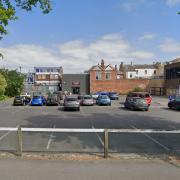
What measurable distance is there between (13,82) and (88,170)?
56.7 m

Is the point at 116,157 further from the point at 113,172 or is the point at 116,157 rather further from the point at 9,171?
the point at 9,171

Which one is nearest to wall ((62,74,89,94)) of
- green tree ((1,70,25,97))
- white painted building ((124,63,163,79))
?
green tree ((1,70,25,97))

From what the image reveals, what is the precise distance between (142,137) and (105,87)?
6320 centimetres

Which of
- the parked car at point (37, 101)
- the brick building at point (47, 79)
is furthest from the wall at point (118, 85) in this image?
the parked car at point (37, 101)

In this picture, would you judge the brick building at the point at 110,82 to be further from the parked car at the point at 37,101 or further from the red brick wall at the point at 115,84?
the parked car at the point at 37,101

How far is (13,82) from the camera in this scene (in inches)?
2394

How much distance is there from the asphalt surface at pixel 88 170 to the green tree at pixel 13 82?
181 feet

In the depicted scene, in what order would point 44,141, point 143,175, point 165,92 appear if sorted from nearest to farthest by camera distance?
point 143,175 → point 44,141 → point 165,92

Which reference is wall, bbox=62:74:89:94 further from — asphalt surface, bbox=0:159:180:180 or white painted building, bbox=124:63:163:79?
asphalt surface, bbox=0:159:180:180

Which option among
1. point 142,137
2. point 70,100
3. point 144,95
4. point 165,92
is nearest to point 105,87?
point 165,92

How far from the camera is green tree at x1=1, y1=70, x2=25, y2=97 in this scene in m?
60.9

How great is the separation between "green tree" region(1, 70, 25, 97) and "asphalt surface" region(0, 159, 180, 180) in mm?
55149

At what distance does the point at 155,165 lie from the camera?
747 centimetres

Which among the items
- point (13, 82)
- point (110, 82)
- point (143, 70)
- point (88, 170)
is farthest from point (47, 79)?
point (88, 170)
